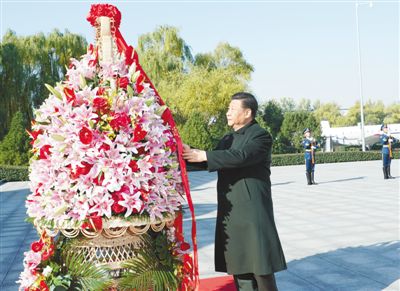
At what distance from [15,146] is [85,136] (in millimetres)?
17673

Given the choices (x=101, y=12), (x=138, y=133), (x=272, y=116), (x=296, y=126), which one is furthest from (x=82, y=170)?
(x=272, y=116)

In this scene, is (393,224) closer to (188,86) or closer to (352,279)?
(352,279)

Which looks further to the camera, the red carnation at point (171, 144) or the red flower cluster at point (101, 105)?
the red carnation at point (171, 144)

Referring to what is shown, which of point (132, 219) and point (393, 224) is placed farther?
point (393, 224)

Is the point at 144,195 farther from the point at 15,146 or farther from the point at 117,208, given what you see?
the point at 15,146

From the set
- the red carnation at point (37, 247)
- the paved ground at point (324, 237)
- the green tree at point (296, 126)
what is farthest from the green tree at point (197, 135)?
the red carnation at point (37, 247)

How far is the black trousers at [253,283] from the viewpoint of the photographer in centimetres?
296

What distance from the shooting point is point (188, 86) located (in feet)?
82.9

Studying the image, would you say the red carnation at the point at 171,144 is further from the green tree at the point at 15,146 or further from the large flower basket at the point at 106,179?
the green tree at the point at 15,146

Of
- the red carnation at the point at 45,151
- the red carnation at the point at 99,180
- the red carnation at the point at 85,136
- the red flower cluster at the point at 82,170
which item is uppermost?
the red carnation at the point at 85,136

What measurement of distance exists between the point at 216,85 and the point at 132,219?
79.0ft

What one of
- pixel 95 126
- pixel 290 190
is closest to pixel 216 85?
pixel 290 190

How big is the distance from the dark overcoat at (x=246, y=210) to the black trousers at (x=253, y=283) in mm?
100

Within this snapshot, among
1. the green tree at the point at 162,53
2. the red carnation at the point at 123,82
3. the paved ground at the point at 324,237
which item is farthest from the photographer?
the green tree at the point at 162,53
